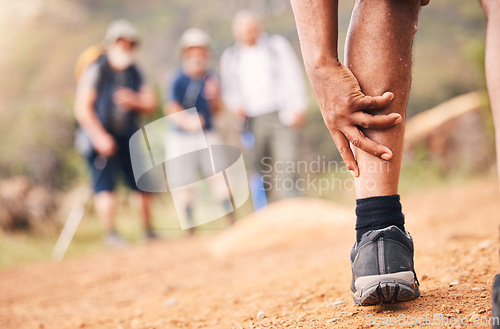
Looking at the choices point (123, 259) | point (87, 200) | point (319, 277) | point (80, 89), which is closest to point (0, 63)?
point (87, 200)

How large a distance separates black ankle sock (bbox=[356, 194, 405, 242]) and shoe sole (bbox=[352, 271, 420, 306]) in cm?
15

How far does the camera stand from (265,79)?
19.1 feet

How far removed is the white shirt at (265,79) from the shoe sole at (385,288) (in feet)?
14.8

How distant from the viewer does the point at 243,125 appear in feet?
20.2

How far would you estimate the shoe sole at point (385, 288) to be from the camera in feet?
4.54

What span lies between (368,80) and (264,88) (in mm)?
4435

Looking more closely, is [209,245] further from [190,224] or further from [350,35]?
[350,35]

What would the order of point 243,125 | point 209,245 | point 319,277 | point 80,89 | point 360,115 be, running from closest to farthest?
point 360,115
point 319,277
point 209,245
point 80,89
point 243,125

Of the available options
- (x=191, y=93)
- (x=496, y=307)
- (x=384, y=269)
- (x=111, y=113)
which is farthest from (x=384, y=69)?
(x=191, y=93)

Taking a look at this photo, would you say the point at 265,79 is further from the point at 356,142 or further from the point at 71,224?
the point at 356,142

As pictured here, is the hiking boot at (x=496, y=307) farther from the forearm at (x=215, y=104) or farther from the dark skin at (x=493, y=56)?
the forearm at (x=215, y=104)

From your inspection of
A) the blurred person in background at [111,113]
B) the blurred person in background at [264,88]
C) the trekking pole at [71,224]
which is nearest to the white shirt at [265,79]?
the blurred person in background at [264,88]

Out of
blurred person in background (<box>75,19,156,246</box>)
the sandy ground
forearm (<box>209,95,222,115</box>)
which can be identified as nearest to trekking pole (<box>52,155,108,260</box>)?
blurred person in background (<box>75,19,156,246</box>)

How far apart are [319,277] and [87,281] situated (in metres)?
2.35
